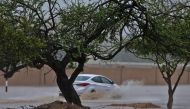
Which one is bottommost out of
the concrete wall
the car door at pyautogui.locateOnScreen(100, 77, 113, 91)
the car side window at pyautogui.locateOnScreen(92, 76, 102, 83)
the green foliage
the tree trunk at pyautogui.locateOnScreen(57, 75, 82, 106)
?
the concrete wall

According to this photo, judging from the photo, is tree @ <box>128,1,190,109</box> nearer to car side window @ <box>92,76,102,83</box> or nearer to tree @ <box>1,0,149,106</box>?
tree @ <box>1,0,149,106</box>

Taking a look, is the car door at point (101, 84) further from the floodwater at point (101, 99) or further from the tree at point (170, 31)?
the tree at point (170, 31)

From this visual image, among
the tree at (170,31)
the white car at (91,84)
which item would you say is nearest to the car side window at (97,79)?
the white car at (91,84)

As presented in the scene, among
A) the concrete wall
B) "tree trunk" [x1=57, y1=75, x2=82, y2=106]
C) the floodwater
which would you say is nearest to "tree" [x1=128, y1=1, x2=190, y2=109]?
"tree trunk" [x1=57, y1=75, x2=82, y2=106]

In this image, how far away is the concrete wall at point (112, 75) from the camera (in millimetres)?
51875

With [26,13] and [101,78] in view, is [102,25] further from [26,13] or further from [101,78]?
[101,78]

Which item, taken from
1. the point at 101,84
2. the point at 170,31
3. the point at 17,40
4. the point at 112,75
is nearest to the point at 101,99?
the point at 101,84

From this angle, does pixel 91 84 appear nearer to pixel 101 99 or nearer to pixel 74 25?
pixel 101 99

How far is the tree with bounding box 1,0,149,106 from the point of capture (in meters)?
10.9

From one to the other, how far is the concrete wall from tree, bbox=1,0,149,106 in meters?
37.2

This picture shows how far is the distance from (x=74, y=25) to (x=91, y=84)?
70.9ft

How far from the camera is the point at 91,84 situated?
32562 mm

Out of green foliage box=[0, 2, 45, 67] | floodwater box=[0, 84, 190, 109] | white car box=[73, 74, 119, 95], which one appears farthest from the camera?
white car box=[73, 74, 119, 95]

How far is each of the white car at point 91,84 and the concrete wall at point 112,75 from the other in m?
15.9
